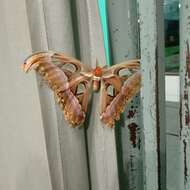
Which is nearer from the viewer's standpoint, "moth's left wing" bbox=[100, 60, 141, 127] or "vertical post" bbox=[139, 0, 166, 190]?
"vertical post" bbox=[139, 0, 166, 190]

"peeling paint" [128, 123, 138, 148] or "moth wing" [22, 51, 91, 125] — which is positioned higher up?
"moth wing" [22, 51, 91, 125]

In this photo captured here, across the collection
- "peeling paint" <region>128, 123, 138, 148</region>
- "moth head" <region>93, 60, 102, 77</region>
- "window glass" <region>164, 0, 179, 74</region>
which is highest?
"window glass" <region>164, 0, 179, 74</region>

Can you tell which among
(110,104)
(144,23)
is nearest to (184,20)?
(144,23)

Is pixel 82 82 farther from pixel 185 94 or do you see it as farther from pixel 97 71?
pixel 185 94

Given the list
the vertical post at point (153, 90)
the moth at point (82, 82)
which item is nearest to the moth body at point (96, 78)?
the moth at point (82, 82)

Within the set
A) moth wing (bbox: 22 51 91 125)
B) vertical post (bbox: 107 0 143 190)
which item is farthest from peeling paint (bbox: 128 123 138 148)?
moth wing (bbox: 22 51 91 125)

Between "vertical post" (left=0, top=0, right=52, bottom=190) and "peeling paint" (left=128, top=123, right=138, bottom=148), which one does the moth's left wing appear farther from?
"vertical post" (left=0, top=0, right=52, bottom=190)
